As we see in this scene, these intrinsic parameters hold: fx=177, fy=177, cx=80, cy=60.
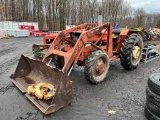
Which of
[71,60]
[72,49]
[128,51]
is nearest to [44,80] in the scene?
[71,60]

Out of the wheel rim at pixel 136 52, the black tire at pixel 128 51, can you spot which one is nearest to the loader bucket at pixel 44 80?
the black tire at pixel 128 51

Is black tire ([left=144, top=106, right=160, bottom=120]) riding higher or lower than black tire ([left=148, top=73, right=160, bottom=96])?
lower

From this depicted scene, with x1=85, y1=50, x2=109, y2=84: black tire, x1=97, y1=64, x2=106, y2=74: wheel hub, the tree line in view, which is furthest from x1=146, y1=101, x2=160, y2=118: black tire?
the tree line

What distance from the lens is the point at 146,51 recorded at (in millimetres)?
7133

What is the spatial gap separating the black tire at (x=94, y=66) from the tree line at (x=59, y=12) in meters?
28.2

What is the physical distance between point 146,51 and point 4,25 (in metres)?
21.3

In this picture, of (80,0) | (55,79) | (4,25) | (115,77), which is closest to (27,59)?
(55,79)

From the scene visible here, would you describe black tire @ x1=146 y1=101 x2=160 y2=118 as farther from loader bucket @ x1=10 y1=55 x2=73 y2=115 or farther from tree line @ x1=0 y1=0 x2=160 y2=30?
tree line @ x1=0 y1=0 x2=160 y2=30

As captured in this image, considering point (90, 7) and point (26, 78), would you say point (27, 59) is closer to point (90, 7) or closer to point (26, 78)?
point (26, 78)

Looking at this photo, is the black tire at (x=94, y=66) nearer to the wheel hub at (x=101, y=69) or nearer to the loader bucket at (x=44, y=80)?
the wheel hub at (x=101, y=69)

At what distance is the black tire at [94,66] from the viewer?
446cm

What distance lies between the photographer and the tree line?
34875 mm

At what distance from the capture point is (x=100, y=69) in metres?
4.79

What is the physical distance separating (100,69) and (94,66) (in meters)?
0.24
